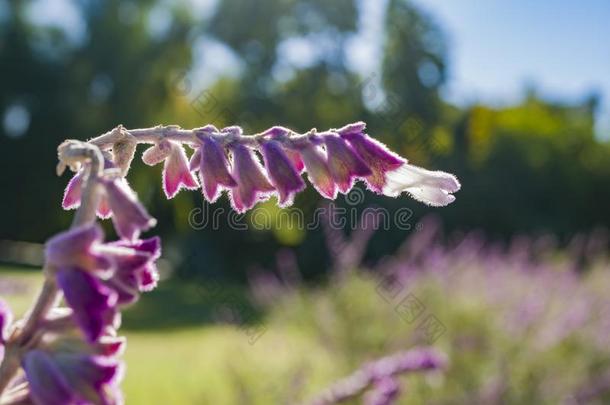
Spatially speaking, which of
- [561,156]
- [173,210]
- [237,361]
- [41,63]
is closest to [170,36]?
[41,63]

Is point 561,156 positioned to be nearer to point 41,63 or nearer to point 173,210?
point 173,210

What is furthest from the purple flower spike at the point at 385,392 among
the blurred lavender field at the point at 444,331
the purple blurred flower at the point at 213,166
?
the blurred lavender field at the point at 444,331

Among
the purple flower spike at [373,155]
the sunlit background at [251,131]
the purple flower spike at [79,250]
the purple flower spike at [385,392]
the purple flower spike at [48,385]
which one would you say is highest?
the purple flower spike at [373,155]

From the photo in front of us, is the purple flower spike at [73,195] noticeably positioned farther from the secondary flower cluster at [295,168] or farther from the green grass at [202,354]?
the green grass at [202,354]

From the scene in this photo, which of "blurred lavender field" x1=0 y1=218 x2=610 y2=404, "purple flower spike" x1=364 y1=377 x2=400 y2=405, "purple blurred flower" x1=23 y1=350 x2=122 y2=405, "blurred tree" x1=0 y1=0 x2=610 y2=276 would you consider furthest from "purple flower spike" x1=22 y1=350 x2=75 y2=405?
"blurred tree" x1=0 y1=0 x2=610 y2=276

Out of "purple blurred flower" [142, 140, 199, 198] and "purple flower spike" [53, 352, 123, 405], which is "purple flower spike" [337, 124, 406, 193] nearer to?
"purple blurred flower" [142, 140, 199, 198]

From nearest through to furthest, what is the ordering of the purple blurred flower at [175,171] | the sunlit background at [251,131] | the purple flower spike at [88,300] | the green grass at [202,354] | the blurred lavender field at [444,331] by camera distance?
the purple flower spike at [88,300], the purple blurred flower at [175,171], the green grass at [202,354], the blurred lavender field at [444,331], the sunlit background at [251,131]

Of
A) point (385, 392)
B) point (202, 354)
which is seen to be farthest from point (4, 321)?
point (202, 354)
